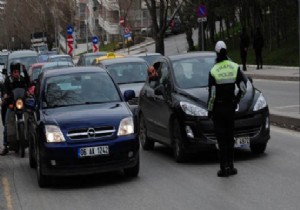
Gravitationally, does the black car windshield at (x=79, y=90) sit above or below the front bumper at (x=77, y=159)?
above

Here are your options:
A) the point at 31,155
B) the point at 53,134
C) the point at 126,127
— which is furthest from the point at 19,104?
the point at 126,127

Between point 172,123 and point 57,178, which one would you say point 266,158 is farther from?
point 57,178

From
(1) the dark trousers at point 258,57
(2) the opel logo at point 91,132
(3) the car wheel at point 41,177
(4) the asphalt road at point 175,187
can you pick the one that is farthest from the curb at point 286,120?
(1) the dark trousers at point 258,57

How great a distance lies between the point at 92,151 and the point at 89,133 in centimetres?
26

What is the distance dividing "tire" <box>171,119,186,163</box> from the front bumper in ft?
5.21

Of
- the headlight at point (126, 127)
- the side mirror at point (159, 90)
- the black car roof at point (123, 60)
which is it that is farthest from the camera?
the black car roof at point (123, 60)

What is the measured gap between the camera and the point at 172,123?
12.1 meters

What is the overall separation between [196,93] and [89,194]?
2.97 metres

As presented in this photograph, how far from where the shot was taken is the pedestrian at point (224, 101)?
34.1 ft

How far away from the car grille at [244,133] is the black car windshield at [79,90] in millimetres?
1526

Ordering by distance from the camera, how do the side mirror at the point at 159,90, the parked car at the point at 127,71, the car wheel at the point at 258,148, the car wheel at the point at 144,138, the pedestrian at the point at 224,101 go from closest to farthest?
the pedestrian at the point at 224,101 → the car wheel at the point at 258,148 → the side mirror at the point at 159,90 → the car wheel at the point at 144,138 → the parked car at the point at 127,71

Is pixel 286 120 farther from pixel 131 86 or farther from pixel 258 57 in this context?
pixel 258 57

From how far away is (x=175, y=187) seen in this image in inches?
391

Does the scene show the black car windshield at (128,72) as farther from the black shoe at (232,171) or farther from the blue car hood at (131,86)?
the black shoe at (232,171)
